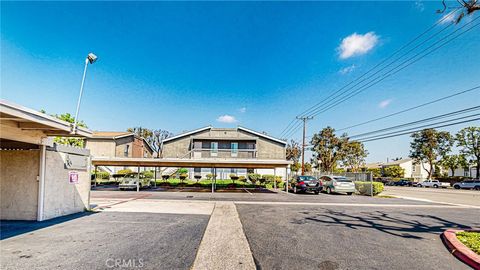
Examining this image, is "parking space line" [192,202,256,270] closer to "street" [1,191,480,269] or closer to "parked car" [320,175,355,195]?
"street" [1,191,480,269]

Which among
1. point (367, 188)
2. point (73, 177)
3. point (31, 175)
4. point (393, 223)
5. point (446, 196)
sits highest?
point (31, 175)

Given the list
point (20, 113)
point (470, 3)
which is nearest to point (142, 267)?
point (20, 113)

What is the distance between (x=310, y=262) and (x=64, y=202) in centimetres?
873

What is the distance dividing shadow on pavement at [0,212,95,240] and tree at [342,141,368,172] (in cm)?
3790

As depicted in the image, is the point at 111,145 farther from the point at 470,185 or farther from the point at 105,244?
the point at 470,185

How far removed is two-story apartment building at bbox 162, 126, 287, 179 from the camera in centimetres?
2966

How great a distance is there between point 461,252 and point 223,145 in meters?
26.3

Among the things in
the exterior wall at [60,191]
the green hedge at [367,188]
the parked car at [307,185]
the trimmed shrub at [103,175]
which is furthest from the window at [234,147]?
the exterior wall at [60,191]

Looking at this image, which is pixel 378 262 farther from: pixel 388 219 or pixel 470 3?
pixel 470 3

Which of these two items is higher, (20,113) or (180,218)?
(20,113)

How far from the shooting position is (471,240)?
550 cm

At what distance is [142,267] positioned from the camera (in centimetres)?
413

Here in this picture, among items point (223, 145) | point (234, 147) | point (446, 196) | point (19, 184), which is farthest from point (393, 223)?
point (223, 145)

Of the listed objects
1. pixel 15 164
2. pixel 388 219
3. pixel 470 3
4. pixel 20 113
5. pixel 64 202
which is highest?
pixel 470 3
